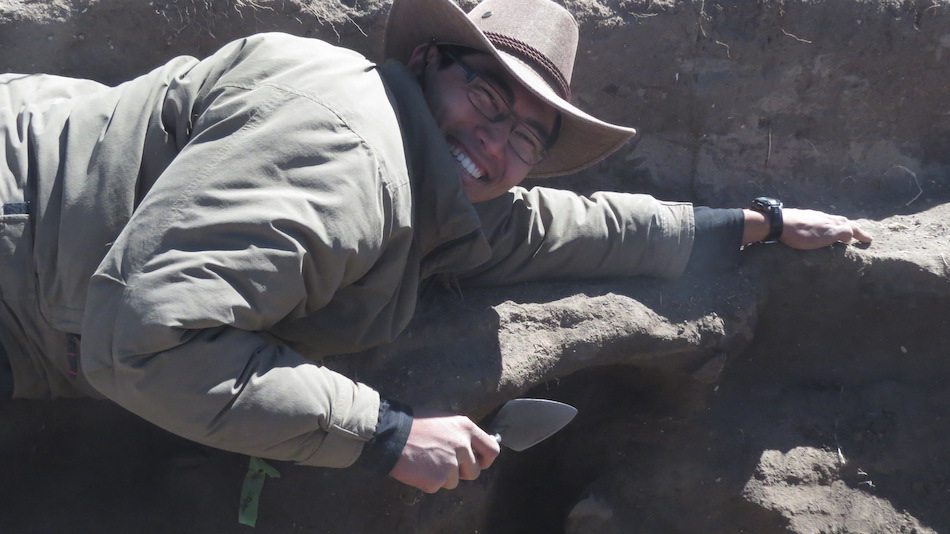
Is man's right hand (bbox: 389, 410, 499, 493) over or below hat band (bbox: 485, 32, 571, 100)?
below

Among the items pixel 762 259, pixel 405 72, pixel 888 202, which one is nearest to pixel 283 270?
pixel 405 72

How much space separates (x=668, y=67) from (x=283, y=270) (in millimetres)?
2035

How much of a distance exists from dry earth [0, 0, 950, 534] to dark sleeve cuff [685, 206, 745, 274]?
47mm

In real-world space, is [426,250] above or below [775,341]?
above

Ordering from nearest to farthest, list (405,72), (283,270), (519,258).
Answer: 1. (283,270)
2. (405,72)
3. (519,258)

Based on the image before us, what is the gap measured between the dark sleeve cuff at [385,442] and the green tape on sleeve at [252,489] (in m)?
0.38

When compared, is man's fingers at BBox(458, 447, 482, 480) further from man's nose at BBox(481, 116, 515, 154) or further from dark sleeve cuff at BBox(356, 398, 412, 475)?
man's nose at BBox(481, 116, 515, 154)

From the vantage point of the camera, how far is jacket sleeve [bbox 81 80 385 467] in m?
1.43

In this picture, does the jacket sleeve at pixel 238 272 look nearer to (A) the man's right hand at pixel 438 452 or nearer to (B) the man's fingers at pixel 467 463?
(A) the man's right hand at pixel 438 452

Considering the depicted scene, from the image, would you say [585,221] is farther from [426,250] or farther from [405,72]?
[405,72]

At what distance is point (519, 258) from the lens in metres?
2.47

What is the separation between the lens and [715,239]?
2637 mm

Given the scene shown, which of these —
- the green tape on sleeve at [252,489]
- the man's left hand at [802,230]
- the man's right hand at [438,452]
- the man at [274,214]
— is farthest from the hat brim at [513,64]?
the green tape on sleeve at [252,489]

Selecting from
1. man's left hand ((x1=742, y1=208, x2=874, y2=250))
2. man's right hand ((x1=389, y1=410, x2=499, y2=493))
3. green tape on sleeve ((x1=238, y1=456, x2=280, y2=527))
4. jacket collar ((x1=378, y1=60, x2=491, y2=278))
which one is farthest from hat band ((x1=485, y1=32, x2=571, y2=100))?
green tape on sleeve ((x1=238, y1=456, x2=280, y2=527))
